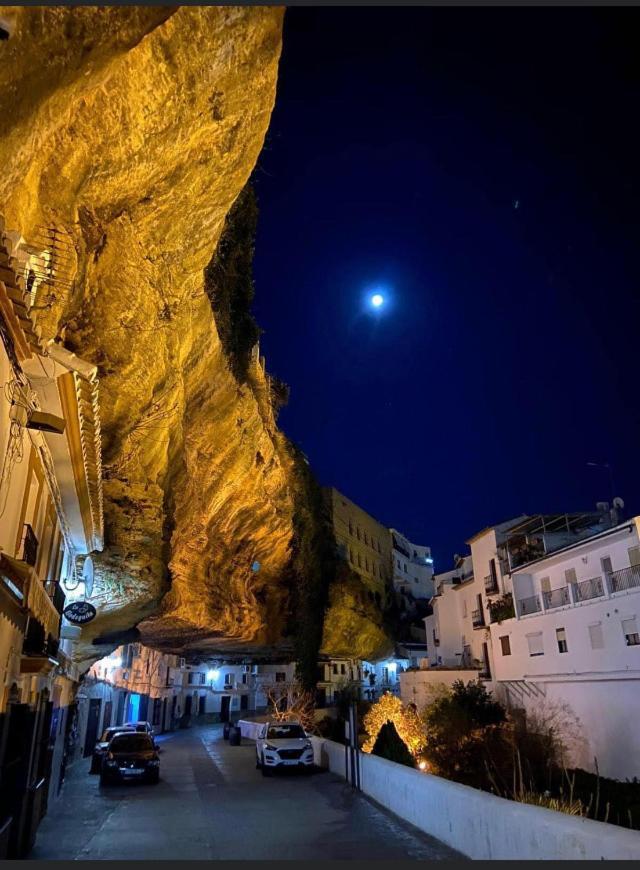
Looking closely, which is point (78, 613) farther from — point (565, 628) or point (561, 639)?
point (561, 639)

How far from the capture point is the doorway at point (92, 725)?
984 inches

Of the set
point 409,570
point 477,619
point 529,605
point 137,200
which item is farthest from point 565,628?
point 409,570

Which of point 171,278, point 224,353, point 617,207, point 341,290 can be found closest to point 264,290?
point 341,290

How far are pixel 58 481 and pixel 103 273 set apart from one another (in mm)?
3561

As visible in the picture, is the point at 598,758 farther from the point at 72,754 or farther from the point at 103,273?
the point at 103,273

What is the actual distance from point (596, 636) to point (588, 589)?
6.72ft

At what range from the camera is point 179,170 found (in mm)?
8680

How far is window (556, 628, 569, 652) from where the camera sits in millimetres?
27350

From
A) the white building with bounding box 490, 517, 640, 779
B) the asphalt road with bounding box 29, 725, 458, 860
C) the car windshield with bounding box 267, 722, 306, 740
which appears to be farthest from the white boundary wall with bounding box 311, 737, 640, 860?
the white building with bounding box 490, 517, 640, 779

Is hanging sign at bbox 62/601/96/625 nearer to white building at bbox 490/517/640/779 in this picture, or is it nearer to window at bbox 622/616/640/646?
white building at bbox 490/517/640/779

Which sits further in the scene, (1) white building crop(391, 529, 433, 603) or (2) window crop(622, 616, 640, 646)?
(1) white building crop(391, 529, 433, 603)

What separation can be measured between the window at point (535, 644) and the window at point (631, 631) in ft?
21.3

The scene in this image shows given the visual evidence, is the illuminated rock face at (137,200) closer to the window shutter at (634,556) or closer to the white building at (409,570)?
the window shutter at (634,556)

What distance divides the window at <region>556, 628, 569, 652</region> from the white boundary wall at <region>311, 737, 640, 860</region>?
1820cm
